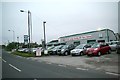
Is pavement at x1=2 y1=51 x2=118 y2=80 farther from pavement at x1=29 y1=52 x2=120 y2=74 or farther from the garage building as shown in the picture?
the garage building

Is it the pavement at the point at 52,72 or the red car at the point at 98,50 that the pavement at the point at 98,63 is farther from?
the red car at the point at 98,50

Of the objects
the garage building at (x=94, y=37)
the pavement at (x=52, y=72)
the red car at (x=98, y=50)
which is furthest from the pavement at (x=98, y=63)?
the garage building at (x=94, y=37)

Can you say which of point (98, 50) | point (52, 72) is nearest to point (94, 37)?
point (98, 50)

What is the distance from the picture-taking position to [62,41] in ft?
227

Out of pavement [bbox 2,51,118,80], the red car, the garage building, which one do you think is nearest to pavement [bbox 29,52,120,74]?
pavement [bbox 2,51,118,80]

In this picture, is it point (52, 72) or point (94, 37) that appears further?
point (94, 37)

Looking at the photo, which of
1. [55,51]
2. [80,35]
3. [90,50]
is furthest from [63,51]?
[80,35]

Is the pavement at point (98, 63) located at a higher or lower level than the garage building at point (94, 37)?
lower

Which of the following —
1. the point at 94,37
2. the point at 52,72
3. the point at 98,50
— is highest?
the point at 94,37

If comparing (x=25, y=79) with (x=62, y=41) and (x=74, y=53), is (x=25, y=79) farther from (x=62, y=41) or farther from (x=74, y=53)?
(x=62, y=41)

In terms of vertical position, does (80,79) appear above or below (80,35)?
below

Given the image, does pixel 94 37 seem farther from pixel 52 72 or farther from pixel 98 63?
pixel 52 72

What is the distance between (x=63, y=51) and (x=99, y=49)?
7977 millimetres

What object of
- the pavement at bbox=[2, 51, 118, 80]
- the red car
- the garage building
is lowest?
the pavement at bbox=[2, 51, 118, 80]
